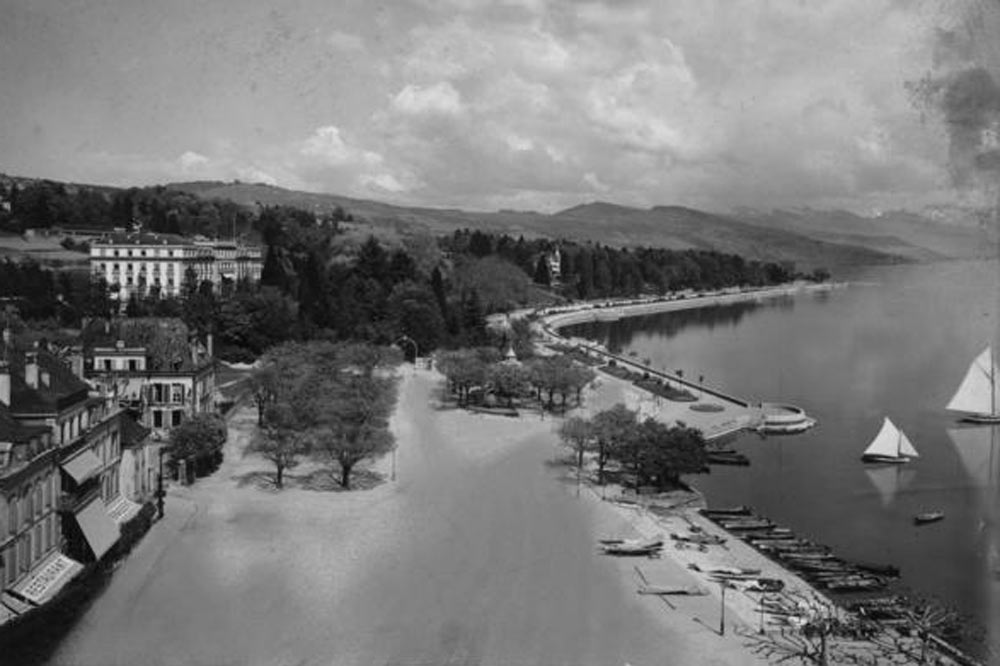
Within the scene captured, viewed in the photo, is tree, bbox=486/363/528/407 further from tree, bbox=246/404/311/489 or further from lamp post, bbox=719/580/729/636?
lamp post, bbox=719/580/729/636

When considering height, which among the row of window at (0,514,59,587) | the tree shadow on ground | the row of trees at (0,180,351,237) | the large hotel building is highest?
the row of trees at (0,180,351,237)

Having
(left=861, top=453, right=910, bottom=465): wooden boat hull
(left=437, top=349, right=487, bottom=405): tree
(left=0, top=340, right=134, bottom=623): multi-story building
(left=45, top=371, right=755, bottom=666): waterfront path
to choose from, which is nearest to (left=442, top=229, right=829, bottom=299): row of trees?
(left=437, top=349, right=487, bottom=405): tree

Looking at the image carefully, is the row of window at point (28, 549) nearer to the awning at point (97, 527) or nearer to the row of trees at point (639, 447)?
the awning at point (97, 527)

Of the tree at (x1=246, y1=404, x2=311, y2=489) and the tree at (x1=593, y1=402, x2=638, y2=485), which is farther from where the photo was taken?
the tree at (x1=593, y1=402, x2=638, y2=485)

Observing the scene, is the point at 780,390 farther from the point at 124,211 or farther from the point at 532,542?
the point at 124,211

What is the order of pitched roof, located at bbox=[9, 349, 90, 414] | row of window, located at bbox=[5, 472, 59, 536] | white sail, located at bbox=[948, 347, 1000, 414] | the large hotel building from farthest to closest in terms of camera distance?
the large hotel building → white sail, located at bbox=[948, 347, 1000, 414] → pitched roof, located at bbox=[9, 349, 90, 414] → row of window, located at bbox=[5, 472, 59, 536]

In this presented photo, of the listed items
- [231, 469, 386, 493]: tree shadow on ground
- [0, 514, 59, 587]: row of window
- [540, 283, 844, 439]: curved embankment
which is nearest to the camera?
[0, 514, 59, 587]: row of window
